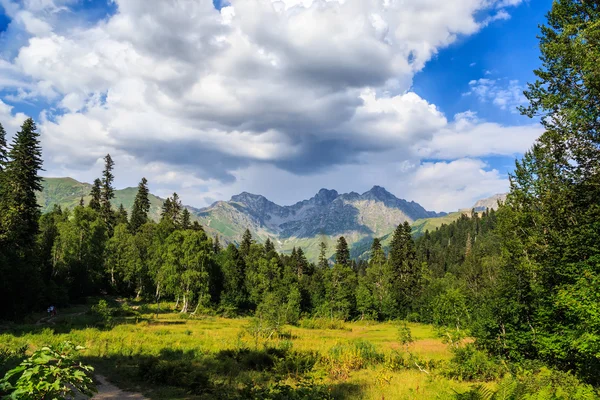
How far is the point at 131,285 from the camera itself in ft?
218

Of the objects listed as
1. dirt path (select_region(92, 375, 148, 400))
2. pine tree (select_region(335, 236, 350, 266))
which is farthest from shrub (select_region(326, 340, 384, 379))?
pine tree (select_region(335, 236, 350, 266))

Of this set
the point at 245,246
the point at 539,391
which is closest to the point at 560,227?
the point at 539,391

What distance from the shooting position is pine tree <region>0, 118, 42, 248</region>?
36.1m

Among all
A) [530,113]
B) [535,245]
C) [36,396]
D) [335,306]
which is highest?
[530,113]

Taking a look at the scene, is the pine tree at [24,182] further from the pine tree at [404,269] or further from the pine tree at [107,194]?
the pine tree at [404,269]

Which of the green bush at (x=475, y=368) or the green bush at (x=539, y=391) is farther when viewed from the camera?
the green bush at (x=475, y=368)

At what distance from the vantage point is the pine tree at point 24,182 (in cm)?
3606

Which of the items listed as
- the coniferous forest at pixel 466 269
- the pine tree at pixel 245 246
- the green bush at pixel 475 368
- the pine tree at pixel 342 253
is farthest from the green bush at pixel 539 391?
the pine tree at pixel 342 253

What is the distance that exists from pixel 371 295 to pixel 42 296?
5711 centimetres

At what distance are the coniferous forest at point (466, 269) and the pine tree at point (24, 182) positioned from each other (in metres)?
0.14

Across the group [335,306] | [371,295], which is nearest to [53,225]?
[335,306]

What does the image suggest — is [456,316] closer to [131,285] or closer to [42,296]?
[42,296]

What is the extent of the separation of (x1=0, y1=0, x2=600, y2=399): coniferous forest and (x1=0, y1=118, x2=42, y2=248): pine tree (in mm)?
136

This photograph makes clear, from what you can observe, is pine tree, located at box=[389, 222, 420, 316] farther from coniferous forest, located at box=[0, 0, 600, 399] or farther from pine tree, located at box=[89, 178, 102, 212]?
pine tree, located at box=[89, 178, 102, 212]
